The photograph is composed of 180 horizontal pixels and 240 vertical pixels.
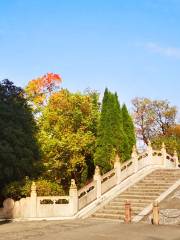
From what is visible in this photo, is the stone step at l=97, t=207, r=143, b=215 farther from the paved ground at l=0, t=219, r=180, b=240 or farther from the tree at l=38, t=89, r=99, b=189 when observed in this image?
the tree at l=38, t=89, r=99, b=189

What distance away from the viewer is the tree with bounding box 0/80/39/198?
21781 millimetres

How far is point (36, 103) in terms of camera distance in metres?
39.9

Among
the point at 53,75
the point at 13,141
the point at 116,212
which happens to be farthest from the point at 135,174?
the point at 53,75

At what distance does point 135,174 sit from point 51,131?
10.2 m

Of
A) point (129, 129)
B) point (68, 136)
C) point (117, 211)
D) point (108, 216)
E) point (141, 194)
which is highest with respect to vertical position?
point (129, 129)

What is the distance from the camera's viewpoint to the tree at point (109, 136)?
32188mm

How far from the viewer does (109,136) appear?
33.0m

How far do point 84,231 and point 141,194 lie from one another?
24.6 feet

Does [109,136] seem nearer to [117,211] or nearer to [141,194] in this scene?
[141,194]

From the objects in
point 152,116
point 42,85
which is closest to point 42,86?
point 42,85

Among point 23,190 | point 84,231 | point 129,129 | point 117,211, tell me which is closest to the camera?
point 84,231

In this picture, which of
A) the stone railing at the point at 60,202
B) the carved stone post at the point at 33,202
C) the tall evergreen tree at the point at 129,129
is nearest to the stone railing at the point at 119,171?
the stone railing at the point at 60,202

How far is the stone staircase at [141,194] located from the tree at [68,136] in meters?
7.57

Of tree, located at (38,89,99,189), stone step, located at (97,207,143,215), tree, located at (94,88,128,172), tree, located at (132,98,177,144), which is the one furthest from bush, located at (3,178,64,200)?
tree, located at (132,98,177,144)
